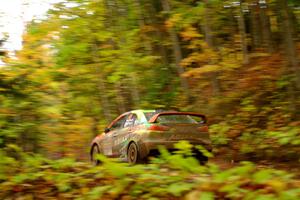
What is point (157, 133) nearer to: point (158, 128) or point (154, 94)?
point (158, 128)

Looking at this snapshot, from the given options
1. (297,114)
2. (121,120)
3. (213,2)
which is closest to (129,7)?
(213,2)

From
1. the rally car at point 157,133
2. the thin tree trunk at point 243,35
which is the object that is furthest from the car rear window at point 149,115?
the thin tree trunk at point 243,35

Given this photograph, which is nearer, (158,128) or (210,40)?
(158,128)

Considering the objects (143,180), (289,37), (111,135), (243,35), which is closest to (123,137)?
(111,135)

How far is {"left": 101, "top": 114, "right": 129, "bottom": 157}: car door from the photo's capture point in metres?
11.9

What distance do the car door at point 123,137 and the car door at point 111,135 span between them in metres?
0.16

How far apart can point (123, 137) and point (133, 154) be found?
89cm

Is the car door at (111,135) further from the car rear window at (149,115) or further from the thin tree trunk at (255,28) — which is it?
the thin tree trunk at (255,28)

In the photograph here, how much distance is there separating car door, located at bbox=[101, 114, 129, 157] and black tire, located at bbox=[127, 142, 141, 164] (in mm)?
1107

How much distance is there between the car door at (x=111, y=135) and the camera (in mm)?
11875

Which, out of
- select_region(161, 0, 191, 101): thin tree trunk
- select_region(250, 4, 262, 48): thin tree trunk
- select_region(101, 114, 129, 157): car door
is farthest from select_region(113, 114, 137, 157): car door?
select_region(250, 4, 262, 48): thin tree trunk

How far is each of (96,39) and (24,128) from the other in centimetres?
883

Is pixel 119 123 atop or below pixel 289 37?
below

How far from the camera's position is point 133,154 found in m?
10.5
